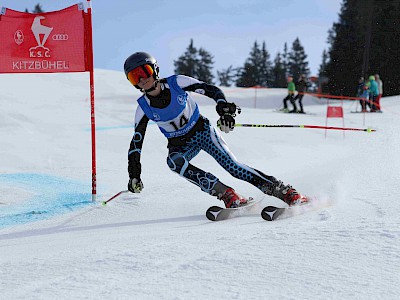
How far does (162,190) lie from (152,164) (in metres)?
2.62

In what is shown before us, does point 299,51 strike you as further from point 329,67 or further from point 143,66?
point 143,66

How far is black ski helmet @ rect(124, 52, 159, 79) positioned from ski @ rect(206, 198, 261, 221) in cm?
131

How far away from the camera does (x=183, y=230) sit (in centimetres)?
373

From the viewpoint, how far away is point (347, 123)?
15.6 m

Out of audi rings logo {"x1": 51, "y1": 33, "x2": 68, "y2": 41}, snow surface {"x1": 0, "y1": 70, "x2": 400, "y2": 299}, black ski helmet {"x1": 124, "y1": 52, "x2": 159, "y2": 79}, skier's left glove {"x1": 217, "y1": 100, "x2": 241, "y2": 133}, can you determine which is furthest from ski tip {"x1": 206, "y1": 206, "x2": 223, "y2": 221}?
audi rings logo {"x1": 51, "y1": 33, "x2": 68, "y2": 41}

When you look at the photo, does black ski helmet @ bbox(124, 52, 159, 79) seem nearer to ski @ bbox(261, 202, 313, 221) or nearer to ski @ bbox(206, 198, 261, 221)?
ski @ bbox(206, 198, 261, 221)

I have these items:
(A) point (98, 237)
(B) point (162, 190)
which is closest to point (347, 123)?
(B) point (162, 190)

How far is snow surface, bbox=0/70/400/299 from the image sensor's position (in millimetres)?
2307

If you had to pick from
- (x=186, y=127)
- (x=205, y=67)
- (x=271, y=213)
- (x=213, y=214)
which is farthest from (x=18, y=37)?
(x=205, y=67)

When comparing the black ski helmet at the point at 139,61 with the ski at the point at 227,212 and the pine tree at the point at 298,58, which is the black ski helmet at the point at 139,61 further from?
the pine tree at the point at 298,58

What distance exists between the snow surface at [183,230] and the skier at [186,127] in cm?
38

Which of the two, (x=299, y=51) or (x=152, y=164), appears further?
(x=299, y=51)

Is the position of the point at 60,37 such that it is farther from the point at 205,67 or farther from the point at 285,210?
the point at 205,67

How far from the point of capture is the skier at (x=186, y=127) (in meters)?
4.29
